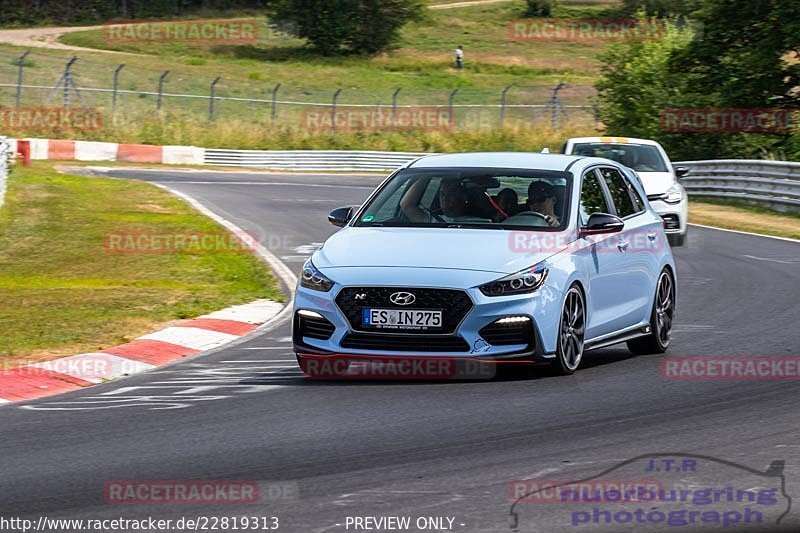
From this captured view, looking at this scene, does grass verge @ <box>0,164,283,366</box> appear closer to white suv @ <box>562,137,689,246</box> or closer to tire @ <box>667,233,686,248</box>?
white suv @ <box>562,137,689,246</box>

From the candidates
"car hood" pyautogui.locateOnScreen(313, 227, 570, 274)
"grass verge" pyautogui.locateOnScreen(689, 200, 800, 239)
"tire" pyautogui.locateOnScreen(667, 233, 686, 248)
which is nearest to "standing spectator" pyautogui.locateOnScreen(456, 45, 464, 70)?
"grass verge" pyautogui.locateOnScreen(689, 200, 800, 239)

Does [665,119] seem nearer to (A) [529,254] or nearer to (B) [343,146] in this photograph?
(B) [343,146]

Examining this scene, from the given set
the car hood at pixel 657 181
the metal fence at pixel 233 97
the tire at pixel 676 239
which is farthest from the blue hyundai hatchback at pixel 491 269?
the metal fence at pixel 233 97

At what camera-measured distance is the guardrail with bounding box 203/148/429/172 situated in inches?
1789

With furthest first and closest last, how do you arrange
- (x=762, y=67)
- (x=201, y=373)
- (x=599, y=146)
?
(x=762, y=67)
(x=599, y=146)
(x=201, y=373)

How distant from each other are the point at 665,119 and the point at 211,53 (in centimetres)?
5442

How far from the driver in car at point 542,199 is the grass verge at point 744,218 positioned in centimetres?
1484

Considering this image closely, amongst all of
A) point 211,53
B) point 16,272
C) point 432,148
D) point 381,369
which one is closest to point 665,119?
Result: point 432,148

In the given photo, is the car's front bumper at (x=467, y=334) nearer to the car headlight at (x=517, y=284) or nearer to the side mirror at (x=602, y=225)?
the car headlight at (x=517, y=284)

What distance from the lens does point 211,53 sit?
293ft

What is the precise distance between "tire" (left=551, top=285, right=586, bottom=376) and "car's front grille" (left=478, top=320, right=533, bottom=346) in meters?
0.35

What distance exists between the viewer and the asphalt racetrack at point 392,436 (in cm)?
573

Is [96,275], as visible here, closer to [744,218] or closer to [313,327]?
[313,327]

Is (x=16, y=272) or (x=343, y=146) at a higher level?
(x=16, y=272)
